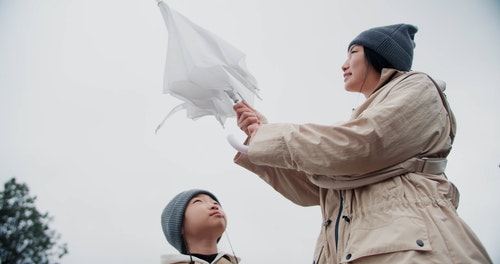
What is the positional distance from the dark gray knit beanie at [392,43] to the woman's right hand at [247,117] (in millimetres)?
860

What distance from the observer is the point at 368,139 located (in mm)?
1636

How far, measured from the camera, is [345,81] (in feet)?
7.98

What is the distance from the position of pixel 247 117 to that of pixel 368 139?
2.85 ft

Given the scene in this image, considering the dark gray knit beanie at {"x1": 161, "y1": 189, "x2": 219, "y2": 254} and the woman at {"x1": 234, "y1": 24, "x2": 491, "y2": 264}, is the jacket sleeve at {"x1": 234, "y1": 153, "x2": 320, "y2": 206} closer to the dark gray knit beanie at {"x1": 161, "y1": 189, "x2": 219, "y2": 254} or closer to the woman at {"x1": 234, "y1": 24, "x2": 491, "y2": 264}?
the woman at {"x1": 234, "y1": 24, "x2": 491, "y2": 264}

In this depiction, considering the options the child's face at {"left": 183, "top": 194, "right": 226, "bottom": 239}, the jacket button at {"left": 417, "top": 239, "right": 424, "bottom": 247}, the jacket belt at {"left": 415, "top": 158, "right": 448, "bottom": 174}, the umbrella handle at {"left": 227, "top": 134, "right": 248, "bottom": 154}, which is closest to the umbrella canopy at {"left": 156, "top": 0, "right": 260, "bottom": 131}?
the umbrella handle at {"left": 227, "top": 134, "right": 248, "bottom": 154}

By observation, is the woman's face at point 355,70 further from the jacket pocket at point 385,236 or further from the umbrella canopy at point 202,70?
the jacket pocket at point 385,236

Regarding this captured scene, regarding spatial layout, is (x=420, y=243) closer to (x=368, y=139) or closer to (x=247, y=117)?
(x=368, y=139)

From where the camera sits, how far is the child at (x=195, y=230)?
2906 mm

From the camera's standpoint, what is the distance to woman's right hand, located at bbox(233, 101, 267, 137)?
225 cm

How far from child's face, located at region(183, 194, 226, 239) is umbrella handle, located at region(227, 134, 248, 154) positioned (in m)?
1.17

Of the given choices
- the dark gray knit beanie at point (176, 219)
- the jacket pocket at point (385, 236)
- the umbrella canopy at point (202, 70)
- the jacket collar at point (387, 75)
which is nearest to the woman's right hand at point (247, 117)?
the umbrella canopy at point (202, 70)

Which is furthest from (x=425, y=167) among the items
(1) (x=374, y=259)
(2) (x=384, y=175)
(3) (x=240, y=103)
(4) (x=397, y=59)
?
(3) (x=240, y=103)

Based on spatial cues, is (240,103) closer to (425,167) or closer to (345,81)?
(345,81)

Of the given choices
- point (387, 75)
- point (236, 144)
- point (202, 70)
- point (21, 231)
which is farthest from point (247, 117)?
point (21, 231)
